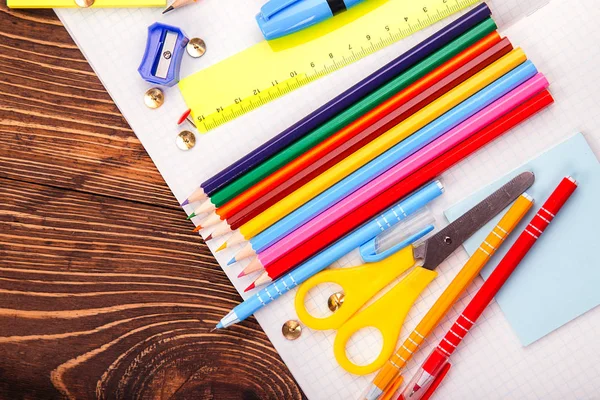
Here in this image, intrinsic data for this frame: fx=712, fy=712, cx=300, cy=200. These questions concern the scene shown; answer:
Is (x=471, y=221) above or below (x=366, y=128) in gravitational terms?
below

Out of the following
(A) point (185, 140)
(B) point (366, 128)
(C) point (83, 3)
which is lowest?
(B) point (366, 128)

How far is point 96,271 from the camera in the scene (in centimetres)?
120

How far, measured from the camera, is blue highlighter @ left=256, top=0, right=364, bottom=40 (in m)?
1.13

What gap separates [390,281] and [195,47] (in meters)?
0.50

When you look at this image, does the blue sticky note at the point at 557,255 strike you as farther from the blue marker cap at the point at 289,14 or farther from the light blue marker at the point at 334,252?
the blue marker cap at the point at 289,14

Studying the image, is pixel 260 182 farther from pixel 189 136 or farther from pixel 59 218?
pixel 59 218

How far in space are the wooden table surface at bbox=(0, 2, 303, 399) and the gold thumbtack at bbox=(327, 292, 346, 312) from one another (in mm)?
128

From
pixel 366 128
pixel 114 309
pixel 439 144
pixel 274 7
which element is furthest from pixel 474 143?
pixel 114 309

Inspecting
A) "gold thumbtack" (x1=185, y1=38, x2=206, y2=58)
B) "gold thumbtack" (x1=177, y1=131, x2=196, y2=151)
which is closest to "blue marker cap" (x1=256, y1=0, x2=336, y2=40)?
"gold thumbtack" (x1=185, y1=38, x2=206, y2=58)

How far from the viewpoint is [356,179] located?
1.13 m

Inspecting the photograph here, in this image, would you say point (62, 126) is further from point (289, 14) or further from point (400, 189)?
point (400, 189)

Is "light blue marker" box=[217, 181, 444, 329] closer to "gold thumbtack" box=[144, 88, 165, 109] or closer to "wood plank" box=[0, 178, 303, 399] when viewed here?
"wood plank" box=[0, 178, 303, 399]

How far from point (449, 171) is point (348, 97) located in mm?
205

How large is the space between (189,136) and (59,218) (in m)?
0.26
